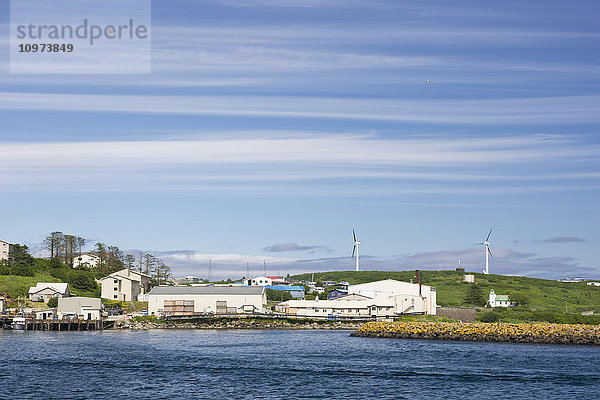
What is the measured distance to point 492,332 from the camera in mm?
78312

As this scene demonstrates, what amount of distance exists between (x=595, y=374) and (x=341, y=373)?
17.3 meters

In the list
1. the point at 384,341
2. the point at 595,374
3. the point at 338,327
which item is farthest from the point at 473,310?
the point at 595,374

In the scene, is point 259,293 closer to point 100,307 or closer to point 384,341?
point 100,307

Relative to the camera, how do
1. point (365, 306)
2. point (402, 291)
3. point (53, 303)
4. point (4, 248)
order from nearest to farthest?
point (53, 303) < point (365, 306) < point (402, 291) < point (4, 248)

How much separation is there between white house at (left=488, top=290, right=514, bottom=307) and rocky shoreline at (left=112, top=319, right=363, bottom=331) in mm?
50197

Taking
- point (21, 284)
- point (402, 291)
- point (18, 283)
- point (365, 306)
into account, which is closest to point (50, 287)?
point (21, 284)

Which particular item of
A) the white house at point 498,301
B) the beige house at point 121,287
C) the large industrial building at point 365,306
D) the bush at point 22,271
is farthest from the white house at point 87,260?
the white house at point 498,301

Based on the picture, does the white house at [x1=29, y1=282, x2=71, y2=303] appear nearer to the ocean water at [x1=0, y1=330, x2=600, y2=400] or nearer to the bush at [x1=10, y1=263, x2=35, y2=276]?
the bush at [x1=10, y1=263, x2=35, y2=276]

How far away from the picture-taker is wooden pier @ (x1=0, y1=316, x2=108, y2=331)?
9344 cm

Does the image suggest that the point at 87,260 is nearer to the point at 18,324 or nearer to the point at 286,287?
the point at 286,287

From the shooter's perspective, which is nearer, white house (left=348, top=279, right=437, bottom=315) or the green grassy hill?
the green grassy hill

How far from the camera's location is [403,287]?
12062 centimetres

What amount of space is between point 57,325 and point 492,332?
184 ft

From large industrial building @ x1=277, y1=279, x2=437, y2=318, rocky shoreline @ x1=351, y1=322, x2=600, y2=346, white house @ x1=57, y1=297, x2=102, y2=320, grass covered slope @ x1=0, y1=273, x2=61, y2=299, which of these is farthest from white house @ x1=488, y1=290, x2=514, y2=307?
grass covered slope @ x1=0, y1=273, x2=61, y2=299
